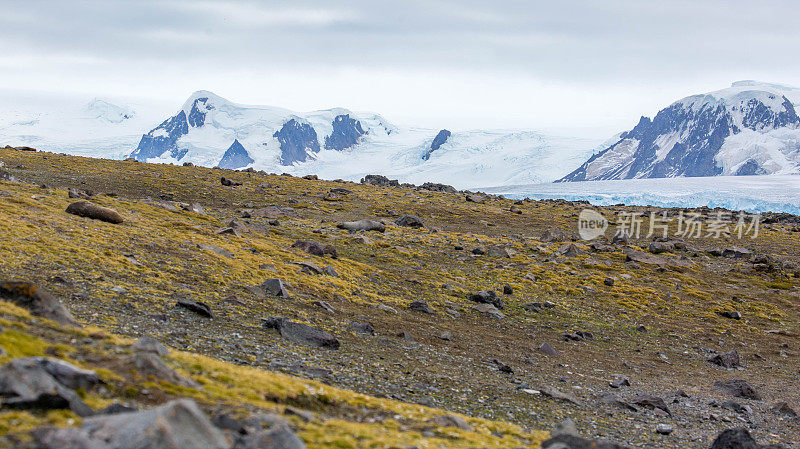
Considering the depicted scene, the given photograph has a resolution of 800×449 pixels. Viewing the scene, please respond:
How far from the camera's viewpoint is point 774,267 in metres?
43.0

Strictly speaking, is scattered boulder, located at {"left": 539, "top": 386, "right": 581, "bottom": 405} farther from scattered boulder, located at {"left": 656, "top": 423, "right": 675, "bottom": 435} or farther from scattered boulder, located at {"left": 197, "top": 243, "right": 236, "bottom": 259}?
scattered boulder, located at {"left": 197, "top": 243, "right": 236, "bottom": 259}

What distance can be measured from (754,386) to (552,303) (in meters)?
9.93

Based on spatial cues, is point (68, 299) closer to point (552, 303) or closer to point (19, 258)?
point (19, 258)

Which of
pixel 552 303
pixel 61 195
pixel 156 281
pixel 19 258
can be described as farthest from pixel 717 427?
pixel 61 195

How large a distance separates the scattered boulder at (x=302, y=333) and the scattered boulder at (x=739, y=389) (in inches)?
531

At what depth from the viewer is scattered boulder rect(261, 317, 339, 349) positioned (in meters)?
17.4

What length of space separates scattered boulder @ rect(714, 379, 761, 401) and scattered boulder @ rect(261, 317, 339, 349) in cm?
1349

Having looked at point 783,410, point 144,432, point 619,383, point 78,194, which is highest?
point 78,194

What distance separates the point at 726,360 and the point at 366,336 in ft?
49.9

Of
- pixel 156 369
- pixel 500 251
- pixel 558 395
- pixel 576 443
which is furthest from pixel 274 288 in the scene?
pixel 500 251

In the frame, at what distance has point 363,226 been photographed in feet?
146

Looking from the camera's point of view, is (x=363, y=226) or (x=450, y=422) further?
(x=363, y=226)

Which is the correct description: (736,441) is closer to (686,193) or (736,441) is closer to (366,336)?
(366,336)

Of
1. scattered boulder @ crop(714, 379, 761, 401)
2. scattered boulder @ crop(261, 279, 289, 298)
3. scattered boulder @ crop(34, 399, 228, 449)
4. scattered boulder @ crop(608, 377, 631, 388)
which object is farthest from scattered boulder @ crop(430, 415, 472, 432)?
scattered boulder @ crop(714, 379, 761, 401)
